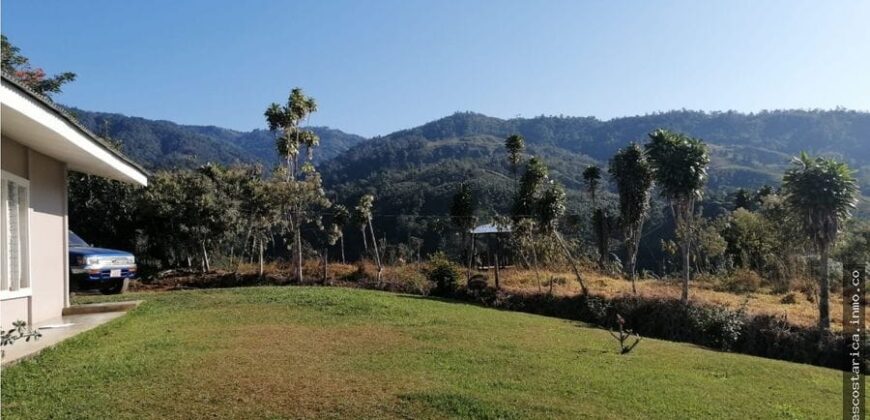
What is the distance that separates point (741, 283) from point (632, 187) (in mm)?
11869

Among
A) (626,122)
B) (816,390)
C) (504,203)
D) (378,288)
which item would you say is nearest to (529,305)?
(378,288)

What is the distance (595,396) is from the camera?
7066 mm

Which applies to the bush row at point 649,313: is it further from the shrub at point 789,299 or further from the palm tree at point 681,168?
the shrub at point 789,299

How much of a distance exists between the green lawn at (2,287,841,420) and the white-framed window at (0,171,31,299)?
1289mm

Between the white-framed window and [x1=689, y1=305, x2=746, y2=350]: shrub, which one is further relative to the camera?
[x1=689, y1=305, x2=746, y2=350]: shrub

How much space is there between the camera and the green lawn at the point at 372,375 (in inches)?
231

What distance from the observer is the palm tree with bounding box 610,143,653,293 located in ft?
119

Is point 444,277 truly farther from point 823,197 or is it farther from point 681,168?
point 823,197

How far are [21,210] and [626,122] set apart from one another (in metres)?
143

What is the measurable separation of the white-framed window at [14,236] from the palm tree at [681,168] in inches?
742

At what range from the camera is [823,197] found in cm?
1691

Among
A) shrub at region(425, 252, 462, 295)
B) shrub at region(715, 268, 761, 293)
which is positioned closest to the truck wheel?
shrub at region(425, 252, 462, 295)

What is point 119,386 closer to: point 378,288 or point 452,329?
point 452,329

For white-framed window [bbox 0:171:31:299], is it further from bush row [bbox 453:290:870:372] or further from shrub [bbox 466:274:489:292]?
shrub [bbox 466:274:489:292]
